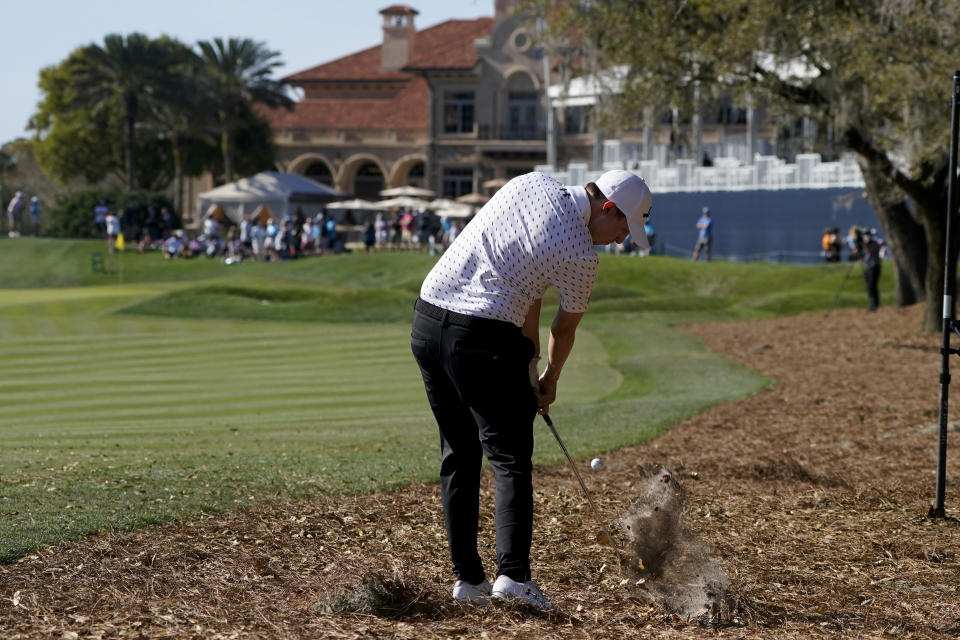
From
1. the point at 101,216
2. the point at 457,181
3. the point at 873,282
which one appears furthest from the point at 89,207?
the point at 873,282

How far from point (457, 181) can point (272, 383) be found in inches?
2489

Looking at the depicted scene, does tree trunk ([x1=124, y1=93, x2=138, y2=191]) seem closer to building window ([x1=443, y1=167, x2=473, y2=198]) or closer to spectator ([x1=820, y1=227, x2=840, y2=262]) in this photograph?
building window ([x1=443, y1=167, x2=473, y2=198])

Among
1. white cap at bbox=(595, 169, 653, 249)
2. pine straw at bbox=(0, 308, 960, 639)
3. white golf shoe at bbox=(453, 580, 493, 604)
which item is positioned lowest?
pine straw at bbox=(0, 308, 960, 639)

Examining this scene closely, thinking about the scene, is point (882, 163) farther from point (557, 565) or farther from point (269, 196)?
point (269, 196)

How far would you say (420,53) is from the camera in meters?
82.8

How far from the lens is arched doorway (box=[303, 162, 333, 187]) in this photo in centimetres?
8406

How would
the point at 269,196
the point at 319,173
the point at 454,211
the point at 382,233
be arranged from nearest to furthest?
the point at 382,233, the point at 269,196, the point at 454,211, the point at 319,173

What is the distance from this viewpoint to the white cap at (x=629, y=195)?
5.58 metres

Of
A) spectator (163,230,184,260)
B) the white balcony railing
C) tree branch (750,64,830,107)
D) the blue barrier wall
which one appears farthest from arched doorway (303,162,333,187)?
tree branch (750,64,830,107)

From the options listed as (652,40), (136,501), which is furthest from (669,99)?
(136,501)

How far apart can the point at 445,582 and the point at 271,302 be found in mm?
28234

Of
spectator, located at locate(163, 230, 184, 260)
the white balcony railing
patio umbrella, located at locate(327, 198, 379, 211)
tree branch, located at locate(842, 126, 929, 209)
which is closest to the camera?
tree branch, located at locate(842, 126, 929, 209)

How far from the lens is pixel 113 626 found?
17.2 feet

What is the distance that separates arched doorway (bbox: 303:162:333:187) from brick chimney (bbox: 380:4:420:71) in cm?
A: 731
